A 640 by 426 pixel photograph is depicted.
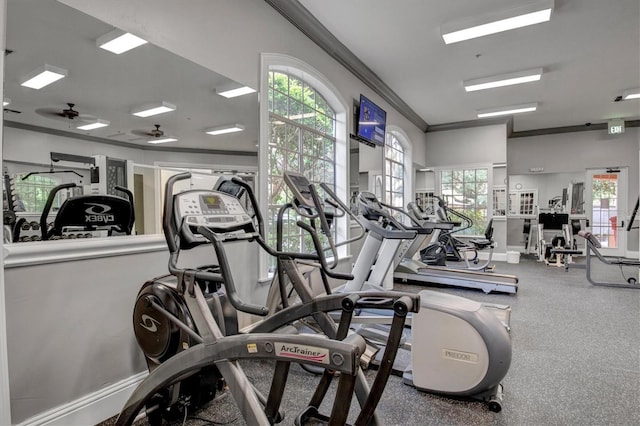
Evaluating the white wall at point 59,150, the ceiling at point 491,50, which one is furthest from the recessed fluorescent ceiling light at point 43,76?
the ceiling at point 491,50

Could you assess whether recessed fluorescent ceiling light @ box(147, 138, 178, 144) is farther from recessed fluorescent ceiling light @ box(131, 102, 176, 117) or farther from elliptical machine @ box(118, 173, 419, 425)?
elliptical machine @ box(118, 173, 419, 425)

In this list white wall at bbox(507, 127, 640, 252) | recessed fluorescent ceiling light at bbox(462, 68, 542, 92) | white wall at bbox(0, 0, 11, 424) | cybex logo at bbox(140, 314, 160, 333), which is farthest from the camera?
white wall at bbox(507, 127, 640, 252)

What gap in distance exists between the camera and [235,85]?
9.39 ft

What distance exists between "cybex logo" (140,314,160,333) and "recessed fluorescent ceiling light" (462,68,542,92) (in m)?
5.81

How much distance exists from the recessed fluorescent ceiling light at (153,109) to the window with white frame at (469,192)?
7746 millimetres

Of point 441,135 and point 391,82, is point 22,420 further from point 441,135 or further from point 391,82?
point 441,135

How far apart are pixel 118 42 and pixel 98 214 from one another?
1.00 metres

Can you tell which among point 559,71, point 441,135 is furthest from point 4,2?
point 441,135

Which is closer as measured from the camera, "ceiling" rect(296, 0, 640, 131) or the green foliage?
"ceiling" rect(296, 0, 640, 131)

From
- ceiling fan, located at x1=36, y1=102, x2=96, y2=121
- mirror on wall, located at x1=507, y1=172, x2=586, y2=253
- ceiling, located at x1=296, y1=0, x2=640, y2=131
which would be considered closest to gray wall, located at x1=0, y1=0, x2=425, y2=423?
ceiling fan, located at x1=36, y1=102, x2=96, y2=121

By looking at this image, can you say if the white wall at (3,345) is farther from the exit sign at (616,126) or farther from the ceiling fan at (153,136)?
the exit sign at (616,126)

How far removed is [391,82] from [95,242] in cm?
514

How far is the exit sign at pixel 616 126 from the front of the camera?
8305 millimetres

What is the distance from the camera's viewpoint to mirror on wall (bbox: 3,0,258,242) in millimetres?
1663
